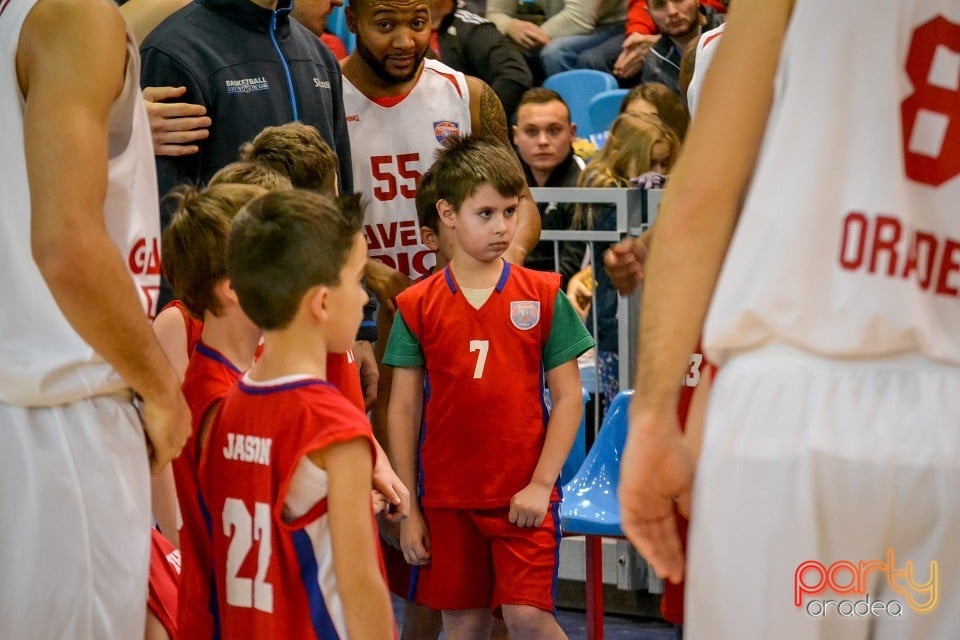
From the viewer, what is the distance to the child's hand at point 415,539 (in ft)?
12.4

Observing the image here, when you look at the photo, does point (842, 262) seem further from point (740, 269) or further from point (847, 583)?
Answer: point (847, 583)

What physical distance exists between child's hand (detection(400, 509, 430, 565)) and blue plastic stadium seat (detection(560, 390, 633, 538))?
54 cm

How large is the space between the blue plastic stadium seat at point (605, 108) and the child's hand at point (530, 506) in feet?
16.9

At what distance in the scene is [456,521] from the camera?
3777mm

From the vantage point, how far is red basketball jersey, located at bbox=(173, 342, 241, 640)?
8.93ft

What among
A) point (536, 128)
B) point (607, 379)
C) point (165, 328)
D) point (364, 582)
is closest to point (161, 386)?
point (364, 582)

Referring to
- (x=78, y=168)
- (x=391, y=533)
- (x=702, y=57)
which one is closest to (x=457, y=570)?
(x=391, y=533)

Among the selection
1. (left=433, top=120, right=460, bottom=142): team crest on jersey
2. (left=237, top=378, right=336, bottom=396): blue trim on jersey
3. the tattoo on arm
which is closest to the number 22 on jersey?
(left=237, top=378, right=336, bottom=396): blue trim on jersey

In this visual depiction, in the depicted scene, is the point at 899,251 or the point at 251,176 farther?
the point at 251,176

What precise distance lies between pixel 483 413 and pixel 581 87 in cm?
597

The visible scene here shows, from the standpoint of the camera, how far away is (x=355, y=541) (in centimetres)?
244

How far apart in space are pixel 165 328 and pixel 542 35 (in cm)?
700

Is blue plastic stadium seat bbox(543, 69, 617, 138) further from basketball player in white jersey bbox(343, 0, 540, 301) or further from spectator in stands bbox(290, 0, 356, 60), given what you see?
basketball player in white jersey bbox(343, 0, 540, 301)

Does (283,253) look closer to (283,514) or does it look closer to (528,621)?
(283,514)
